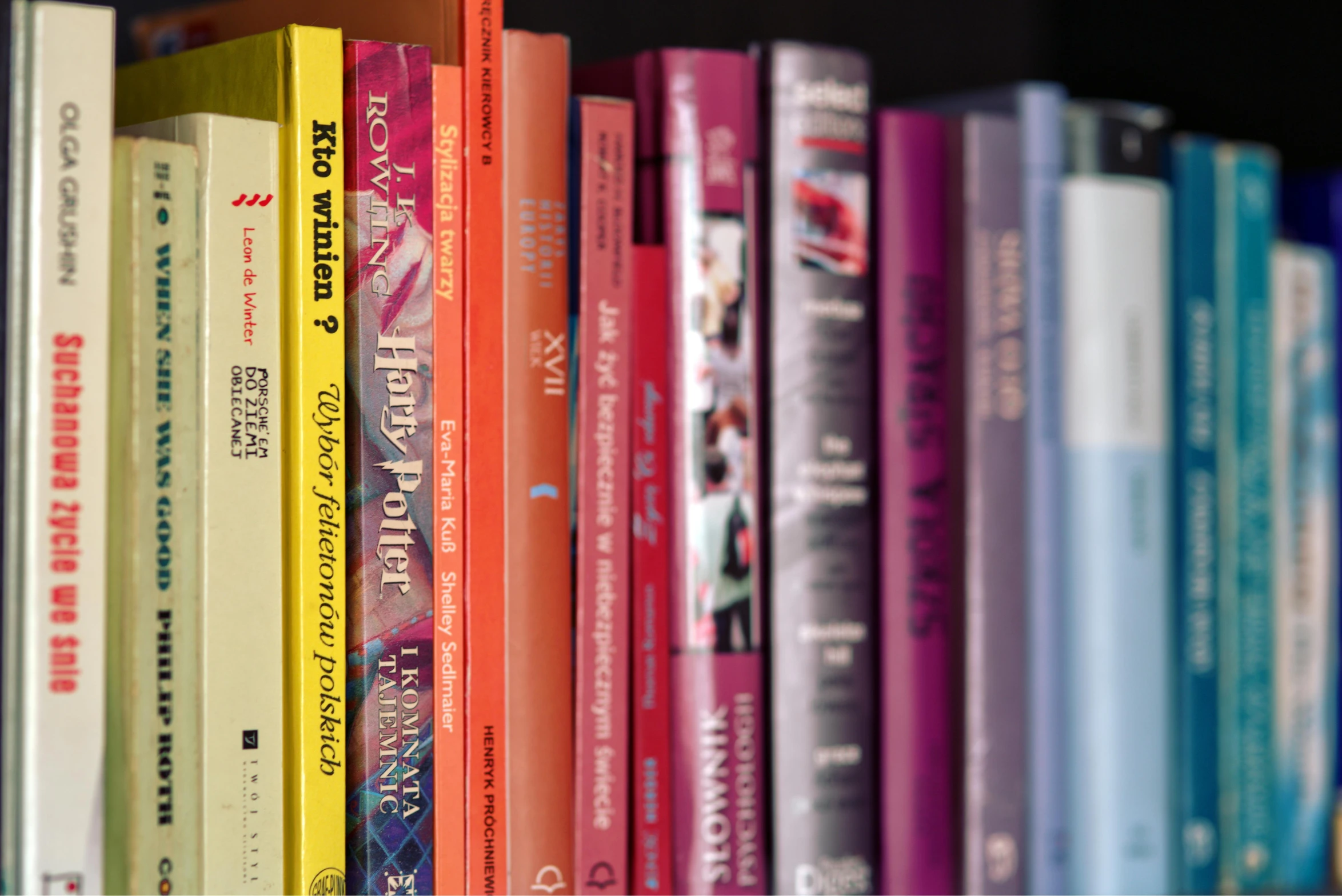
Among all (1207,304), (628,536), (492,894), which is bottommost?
(492,894)

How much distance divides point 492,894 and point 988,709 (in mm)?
272

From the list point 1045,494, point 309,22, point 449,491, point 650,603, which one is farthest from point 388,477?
point 1045,494

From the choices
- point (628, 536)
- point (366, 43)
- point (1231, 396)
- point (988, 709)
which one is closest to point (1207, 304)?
point (1231, 396)

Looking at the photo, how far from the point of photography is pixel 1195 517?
0.78 metres

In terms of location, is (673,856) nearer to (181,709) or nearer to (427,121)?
(181,709)

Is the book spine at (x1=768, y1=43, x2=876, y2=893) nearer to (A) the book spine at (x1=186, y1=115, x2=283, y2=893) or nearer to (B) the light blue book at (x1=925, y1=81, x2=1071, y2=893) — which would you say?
(B) the light blue book at (x1=925, y1=81, x2=1071, y2=893)

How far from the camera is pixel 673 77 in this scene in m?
0.64

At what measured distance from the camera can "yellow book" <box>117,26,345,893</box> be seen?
54 cm

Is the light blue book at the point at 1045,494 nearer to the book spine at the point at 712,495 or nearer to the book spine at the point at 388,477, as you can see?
the book spine at the point at 712,495

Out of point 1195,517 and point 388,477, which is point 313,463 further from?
point 1195,517


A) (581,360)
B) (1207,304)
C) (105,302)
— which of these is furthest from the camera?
(1207,304)

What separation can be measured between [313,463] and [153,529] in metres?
0.07

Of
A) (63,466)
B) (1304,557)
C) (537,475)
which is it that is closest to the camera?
(63,466)

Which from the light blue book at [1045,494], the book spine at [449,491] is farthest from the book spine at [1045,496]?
the book spine at [449,491]
